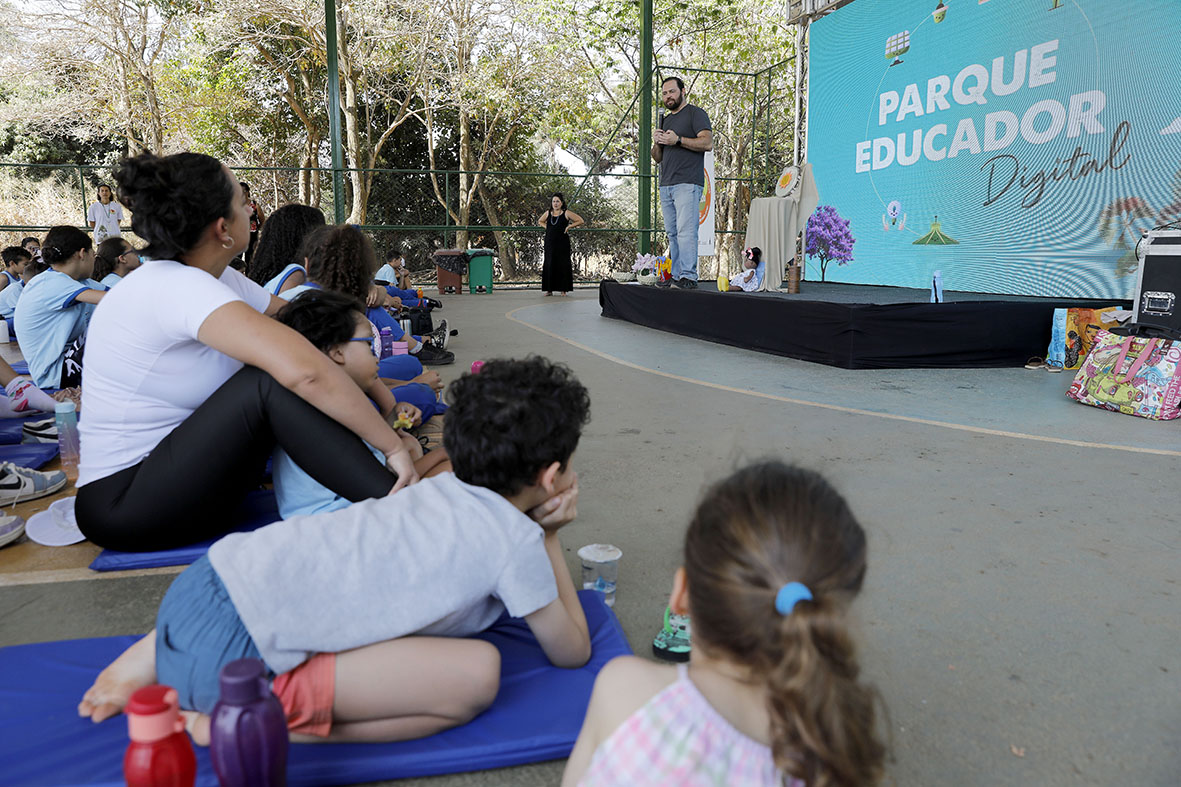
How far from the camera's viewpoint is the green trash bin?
13.1 meters

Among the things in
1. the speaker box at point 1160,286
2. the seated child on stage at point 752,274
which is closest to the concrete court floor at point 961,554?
the speaker box at point 1160,286

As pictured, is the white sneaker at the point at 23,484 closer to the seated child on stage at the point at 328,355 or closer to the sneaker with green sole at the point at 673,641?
the seated child on stage at the point at 328,355

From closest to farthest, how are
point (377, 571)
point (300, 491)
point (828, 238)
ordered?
1. point (377, 571)
2. point (300, 491)
3. point (828, 238)

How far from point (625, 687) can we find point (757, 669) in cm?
17

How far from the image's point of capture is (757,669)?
86 centimetres

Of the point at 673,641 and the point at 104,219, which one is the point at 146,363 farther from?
the point at 104,219

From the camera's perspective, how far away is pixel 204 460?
6.02 ft

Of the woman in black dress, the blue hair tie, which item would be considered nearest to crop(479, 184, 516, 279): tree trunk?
the woman in black dress

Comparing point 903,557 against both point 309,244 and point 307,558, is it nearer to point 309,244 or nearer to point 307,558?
point 307,558

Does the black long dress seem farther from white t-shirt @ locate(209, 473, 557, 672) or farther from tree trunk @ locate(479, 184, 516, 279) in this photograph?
white t-shirt @ locate(209, 473, 557, 672)

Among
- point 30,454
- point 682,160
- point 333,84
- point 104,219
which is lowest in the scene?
point 30,454

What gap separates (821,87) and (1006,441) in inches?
308

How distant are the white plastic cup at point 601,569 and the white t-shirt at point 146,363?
0.99m

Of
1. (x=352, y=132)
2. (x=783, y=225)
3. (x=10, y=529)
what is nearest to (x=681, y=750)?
(x=10, y=529)
